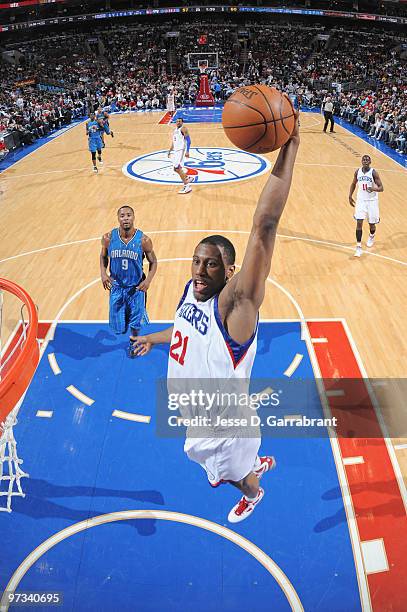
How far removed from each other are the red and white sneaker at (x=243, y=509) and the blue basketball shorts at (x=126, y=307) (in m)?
2.47

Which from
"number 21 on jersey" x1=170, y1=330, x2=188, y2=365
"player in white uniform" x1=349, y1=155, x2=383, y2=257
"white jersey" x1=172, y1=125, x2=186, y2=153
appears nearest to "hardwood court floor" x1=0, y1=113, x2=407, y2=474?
"player in white uniform" x1=349, y1=155, x2=383, y2=257

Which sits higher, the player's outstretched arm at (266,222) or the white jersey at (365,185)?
the player's outstretched arm at (266,222)

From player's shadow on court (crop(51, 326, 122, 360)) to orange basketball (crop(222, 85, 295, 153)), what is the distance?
374 centimetres

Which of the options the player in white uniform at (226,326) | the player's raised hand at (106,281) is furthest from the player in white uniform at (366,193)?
the player in white uniform at (226,326)

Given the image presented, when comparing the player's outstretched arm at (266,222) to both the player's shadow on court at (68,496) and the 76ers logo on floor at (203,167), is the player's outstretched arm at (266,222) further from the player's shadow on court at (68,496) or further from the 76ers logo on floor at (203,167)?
the 76ers logo on floor at (203,167)

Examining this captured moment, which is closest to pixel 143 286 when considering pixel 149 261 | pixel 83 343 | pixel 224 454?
pixel 149 261

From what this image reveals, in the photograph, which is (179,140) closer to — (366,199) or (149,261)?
(366,199)

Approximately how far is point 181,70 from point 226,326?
1386 inches

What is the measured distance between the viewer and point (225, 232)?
937 cm

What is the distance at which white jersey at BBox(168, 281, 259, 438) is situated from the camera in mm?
2547

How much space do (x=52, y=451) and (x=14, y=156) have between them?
1481cm

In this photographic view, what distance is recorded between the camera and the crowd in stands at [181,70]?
22.3 meters

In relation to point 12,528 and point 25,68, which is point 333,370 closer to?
point 12,528

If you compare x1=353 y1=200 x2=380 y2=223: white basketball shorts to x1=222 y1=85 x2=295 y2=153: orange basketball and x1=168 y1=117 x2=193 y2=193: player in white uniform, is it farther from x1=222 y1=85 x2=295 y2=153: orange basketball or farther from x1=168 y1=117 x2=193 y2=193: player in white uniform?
Answer: x1=222 y1=85 x2=295 y2=153: orange basketball
